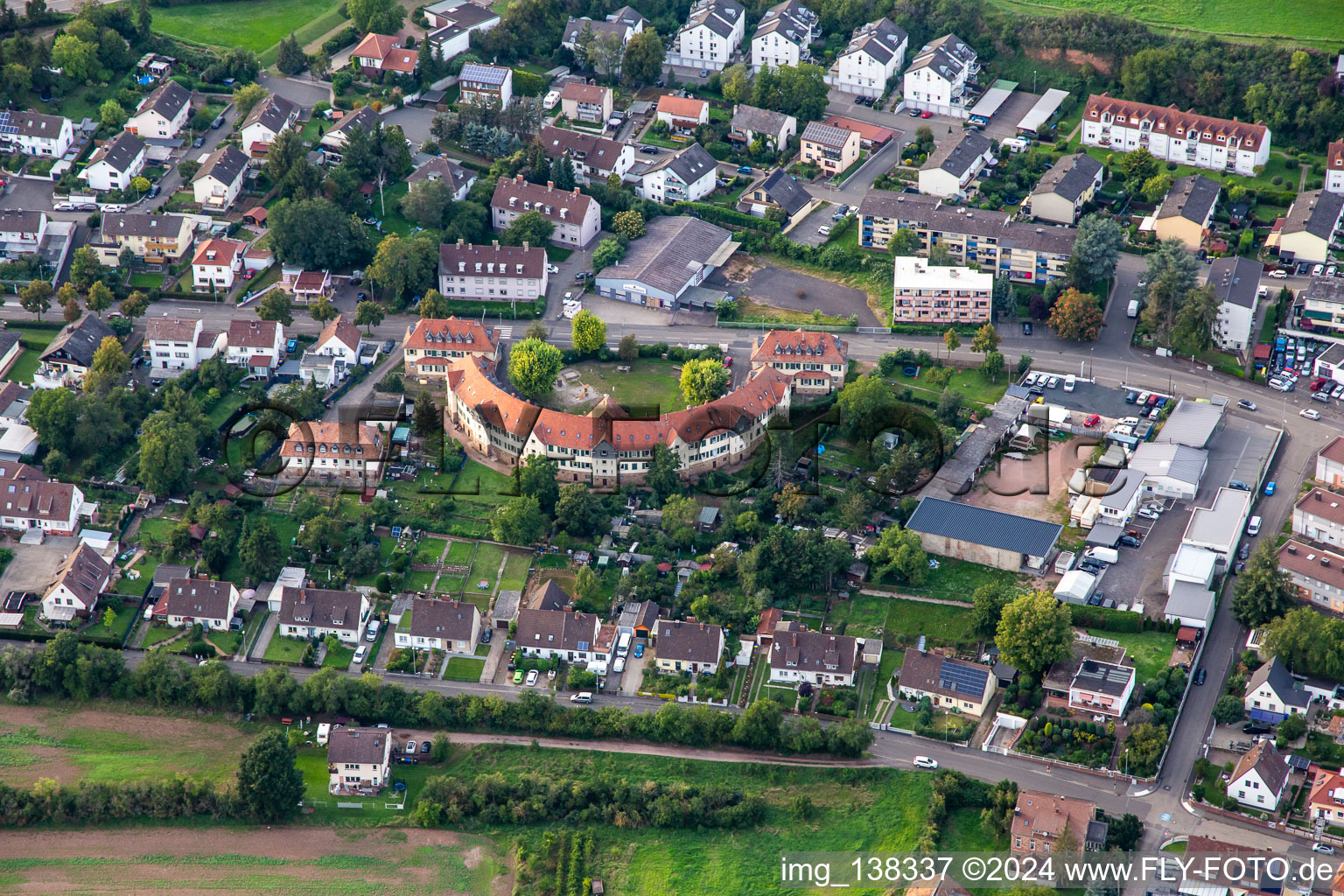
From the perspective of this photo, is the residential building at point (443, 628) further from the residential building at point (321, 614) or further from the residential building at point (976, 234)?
the residential building at point (976, 234)

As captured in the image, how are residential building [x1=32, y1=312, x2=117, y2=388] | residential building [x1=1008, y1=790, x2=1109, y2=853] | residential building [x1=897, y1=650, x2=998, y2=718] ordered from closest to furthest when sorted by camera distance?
residential building [x1=1008, y1=790, x2=1109, y2=853] < residential building [x1=897, y1=650, x2=998, y2=718] < residential building [x1=32, y1=312, x2=117, y2=388]

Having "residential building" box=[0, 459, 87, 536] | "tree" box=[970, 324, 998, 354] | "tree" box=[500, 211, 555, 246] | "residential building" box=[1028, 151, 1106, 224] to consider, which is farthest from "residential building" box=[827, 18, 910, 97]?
"residential building" box=[0, 459, 87, 536]

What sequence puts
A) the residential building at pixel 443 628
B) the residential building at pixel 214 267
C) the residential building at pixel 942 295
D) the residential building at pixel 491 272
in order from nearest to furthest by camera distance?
1. the residential building at pixel 443 628
2. the residential building at pixel 942 295
3. the residential building at pixel 491 272
4. the residential building at pixel 214 267

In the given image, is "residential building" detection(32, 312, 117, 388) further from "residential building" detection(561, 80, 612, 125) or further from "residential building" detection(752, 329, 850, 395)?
"residential building" detection(561, 80, 612, 125)

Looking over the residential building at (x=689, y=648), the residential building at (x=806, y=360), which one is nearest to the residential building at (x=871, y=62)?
the residential building at (x=806, y=360)

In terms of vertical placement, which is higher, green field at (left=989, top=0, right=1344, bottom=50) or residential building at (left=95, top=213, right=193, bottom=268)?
green field at (left=989, top=0, right=1344, bottom=50)

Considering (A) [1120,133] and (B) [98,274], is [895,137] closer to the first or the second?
(A) [1120,133]
